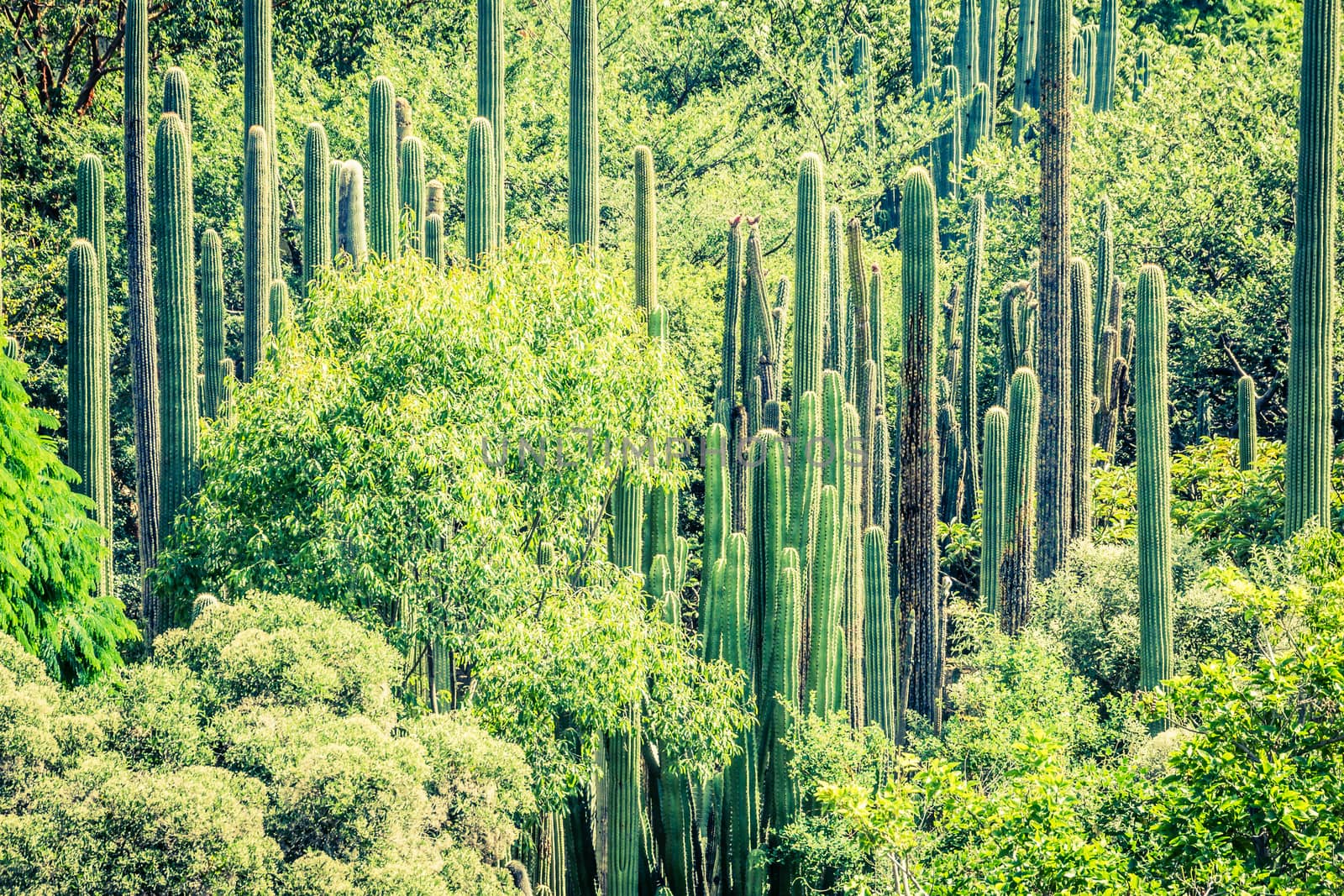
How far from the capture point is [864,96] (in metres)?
29.7

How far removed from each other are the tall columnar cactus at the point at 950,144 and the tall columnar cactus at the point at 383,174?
49.9 ft

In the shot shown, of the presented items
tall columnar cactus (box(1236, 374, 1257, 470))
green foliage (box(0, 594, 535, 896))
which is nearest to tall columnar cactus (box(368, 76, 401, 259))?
green foliage (box(0, 594, 535, 896))

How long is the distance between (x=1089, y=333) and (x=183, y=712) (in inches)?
432

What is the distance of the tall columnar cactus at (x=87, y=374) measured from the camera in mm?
15227

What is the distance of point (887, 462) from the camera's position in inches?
663

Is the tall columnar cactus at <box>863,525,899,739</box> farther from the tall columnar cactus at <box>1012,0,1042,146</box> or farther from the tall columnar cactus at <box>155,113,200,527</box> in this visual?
the tall columnar cactus at <box>1012,0,1042,146</box>

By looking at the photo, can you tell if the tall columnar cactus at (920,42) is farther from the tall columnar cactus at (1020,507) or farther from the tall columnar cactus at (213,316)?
the tall columnar cactus at (213,316)

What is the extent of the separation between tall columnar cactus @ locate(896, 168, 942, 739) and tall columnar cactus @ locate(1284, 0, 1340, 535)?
3.11 meters

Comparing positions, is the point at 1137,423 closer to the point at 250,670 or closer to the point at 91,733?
the point at 250,670

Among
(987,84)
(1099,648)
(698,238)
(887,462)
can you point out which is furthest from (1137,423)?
(987,84)

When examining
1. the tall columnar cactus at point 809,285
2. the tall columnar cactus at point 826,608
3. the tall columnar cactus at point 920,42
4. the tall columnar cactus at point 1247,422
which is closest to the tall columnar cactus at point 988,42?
the tall columnar cactus at point 920,42

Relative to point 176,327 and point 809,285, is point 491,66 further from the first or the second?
point 809,285

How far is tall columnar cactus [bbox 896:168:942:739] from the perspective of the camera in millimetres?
14156

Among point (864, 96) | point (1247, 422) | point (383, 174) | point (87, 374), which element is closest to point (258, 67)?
point (383, 174)
